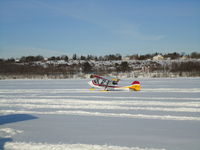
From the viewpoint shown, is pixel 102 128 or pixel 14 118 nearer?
pixel 102 128

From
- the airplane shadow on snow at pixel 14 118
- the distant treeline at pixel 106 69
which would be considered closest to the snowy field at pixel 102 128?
the airplane shadow on snow at pixel 14 118

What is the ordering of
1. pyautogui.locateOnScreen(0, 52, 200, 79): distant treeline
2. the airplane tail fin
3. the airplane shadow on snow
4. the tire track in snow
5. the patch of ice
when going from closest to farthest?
the patch of ice, the tire track in snow, the airplane shadow on snow, the airplane tail fin, pyautogui.locateOnScreen(0, 52, 200, 79): distant treeline

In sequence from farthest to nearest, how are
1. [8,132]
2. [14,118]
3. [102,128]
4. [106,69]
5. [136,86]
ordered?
[106,69] → [136,86] → [14,118] → [102,128] → [8,132]

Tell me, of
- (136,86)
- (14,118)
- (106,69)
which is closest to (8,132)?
(14,118)

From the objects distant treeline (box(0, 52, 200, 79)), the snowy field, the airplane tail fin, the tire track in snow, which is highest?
distant treeline (box(0, 52, 200, 79))

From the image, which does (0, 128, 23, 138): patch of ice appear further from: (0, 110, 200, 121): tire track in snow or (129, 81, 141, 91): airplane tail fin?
(129, 81, 141, 91): airplane tail fin

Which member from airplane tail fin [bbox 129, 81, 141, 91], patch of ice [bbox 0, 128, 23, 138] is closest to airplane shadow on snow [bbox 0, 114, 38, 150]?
patch of ice [bbox 0, 128, 23, 138]

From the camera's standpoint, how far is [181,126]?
6.09 m

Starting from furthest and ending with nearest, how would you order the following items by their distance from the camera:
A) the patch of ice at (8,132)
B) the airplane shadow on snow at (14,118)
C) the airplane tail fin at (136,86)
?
the airplane tail fin at (136,86), the airplane shadow on snow at (14,118), the patch of ice at (8,132)

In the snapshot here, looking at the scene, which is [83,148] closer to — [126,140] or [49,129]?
[126,140]

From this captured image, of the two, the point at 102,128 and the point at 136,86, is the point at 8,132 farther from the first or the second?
the point at 136,86

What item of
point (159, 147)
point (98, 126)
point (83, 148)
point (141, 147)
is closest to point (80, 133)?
point (98, 126)

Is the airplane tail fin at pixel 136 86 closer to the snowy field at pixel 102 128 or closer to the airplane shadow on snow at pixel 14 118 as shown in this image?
the snowy field at pixel 102 128

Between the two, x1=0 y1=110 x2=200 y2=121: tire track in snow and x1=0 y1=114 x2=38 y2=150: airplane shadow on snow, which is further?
x1=0 y1=114 x2=38 y2=150: airplane shadow on snow
